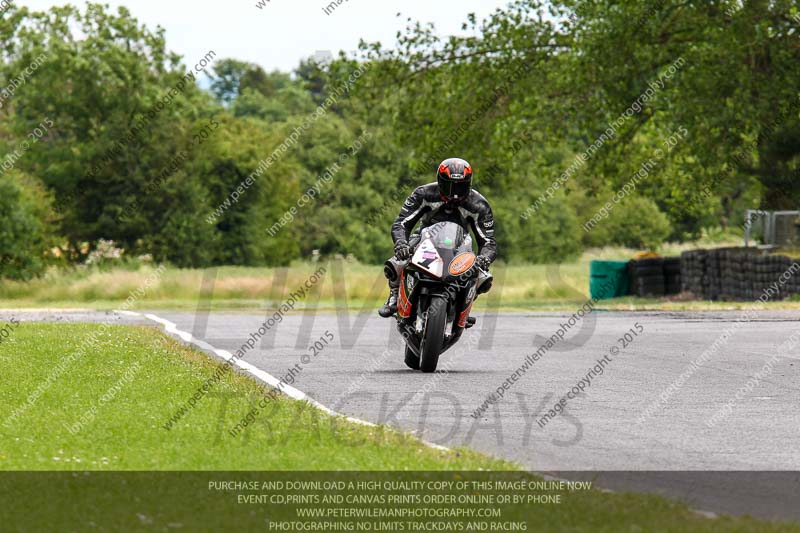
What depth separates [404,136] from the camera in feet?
130

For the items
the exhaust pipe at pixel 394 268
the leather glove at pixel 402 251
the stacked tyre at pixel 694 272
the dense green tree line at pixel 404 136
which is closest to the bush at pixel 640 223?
the dense green tree line at pixel 404 136

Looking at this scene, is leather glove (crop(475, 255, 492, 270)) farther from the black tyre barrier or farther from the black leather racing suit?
the black tyre barrier

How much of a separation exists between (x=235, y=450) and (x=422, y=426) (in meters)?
1.96

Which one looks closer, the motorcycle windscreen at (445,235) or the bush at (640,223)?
the motorcycle windscreen at (445,235)

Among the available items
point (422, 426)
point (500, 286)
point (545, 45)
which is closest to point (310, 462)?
point (422, 426)

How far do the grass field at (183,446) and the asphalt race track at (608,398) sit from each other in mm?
528

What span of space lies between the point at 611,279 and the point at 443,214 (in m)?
22.4

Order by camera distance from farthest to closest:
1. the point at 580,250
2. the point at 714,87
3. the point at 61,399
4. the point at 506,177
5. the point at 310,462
Answer: the point at 580,250 → the point at 506,177 → the point at 714,87 → the point at 61,399 → the point at 310,462

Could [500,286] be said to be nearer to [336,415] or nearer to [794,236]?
[794,236]

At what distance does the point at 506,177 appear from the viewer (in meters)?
40.7

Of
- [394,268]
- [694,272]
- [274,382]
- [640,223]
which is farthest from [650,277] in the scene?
[640,223]

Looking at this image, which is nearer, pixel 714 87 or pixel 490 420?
pixel 490 420

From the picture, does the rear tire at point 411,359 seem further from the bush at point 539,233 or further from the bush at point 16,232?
the bush at point 539,233

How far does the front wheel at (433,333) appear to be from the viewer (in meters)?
13.8
